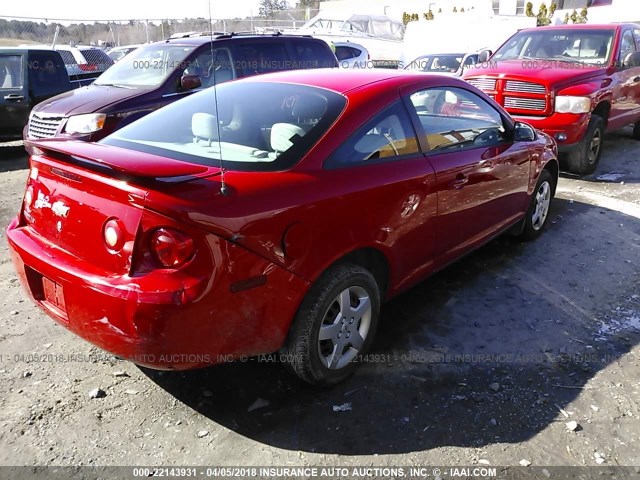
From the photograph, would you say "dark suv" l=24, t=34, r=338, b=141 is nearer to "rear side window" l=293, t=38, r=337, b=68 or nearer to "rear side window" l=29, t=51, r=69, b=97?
"rear side window" l=293, t=38, r=337, b=68

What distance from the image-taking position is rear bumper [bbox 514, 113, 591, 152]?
6945 millimetres

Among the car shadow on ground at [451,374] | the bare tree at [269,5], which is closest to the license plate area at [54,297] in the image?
the car shadow on ground at [451,374]

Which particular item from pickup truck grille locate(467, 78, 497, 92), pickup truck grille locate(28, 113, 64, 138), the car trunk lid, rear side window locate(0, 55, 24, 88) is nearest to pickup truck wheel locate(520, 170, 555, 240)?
pickup truck grille locate(467, 78, 497, 92)

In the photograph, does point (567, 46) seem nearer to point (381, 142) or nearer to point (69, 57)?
point (381, 142)

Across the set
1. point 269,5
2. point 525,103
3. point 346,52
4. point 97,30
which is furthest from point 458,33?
point 525,103

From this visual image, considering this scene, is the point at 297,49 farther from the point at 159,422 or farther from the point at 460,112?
the point at 159,422

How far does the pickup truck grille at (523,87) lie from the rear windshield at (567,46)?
1.20 metres

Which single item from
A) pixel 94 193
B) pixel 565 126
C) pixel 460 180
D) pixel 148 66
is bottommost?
pixel 565 126

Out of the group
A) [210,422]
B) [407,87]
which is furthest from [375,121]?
[210,422]

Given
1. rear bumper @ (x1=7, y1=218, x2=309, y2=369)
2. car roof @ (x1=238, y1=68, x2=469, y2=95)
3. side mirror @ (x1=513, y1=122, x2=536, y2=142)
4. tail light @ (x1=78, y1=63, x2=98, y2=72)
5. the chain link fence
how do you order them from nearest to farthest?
1. rear bumper @ (x1=7, y1=218, x2=309, y2=369)
2. car roof @ (x1=238, y1=68, x2=469, y2=95)
3. side mirror @ (x1=513, y1=122, x2=536, y2=142)
4. tail light @ (x1=78, y1=63, x2=98, y2=72)
5. the chain link fence

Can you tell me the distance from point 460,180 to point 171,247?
6.88 ft

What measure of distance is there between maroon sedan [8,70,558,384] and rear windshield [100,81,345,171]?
13mm

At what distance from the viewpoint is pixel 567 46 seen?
8023 mm

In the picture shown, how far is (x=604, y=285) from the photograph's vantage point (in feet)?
14.2
